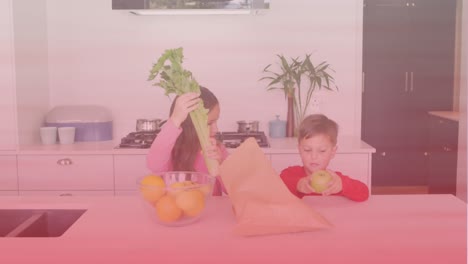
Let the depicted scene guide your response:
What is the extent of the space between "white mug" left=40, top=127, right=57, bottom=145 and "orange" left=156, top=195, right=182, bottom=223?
70.8 inches

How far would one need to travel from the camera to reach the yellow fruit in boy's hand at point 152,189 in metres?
1.30

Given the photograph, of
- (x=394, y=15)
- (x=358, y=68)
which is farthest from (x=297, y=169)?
(x=394, y=15)

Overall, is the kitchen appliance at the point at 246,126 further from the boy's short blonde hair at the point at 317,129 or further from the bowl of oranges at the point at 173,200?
the bowl of oranges at the point at 173,200

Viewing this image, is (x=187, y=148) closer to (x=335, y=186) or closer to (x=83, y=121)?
(x=335, y=186)

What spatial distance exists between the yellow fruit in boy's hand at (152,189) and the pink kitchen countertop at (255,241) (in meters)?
0.06

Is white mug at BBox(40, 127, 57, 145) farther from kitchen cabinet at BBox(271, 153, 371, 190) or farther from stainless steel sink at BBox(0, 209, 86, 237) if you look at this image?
stainless steel sink at BBox(0, 209, 86, 237)

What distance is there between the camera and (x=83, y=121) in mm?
2986

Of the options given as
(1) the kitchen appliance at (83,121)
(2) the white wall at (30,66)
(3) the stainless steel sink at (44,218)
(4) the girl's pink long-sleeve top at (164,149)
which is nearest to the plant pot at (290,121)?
(1) the kitchen appliance at (83,121)

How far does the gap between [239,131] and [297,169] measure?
1.17 metres

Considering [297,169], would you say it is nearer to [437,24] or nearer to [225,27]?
[225,27]

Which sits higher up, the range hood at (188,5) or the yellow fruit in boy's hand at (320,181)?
the range hood at (188,5)

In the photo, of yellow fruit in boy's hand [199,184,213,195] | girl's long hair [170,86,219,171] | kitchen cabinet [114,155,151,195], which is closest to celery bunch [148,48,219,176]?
yellow fruit in boy's hand [199,184,213,195]

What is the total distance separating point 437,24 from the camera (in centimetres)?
429

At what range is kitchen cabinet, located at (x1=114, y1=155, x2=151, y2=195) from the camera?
2.75m
